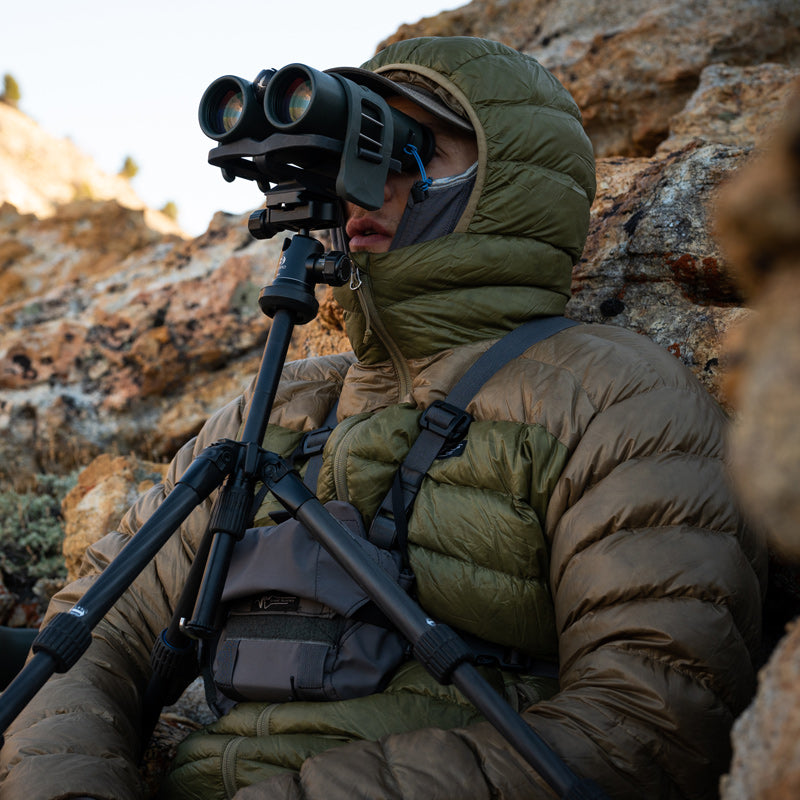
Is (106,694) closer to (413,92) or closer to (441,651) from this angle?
(441,651)

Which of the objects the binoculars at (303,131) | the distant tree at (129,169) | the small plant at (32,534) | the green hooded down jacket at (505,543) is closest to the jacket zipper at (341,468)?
the green hooded down jacket at (505,543)

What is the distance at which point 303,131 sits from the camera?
5.80ft

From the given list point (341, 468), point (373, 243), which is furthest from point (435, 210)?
point (341, 468)

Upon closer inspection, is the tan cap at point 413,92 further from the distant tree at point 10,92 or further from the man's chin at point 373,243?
the distant tree at point 10,92

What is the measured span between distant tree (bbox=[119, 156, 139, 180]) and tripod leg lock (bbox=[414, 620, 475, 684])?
32135mm

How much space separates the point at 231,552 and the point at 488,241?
43.6 inches

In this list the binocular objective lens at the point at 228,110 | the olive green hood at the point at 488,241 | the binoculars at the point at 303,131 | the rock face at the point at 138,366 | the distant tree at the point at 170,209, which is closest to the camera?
the binoculars at the point at 303,131

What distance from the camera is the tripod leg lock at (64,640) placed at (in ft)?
4.35

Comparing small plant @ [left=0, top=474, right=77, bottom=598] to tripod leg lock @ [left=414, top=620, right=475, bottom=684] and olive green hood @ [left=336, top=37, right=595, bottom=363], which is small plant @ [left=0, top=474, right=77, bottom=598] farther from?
tripod leg lock @ [left=414, top=620, right=475, bottom=684]

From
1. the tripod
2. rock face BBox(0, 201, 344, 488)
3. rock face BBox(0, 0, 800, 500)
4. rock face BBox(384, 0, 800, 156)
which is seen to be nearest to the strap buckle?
the tripod

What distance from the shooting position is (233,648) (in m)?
1.76

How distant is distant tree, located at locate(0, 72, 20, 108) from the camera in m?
30.1

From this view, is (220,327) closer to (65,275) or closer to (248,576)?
(248,576)

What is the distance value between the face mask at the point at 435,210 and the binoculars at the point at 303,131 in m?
0.28
